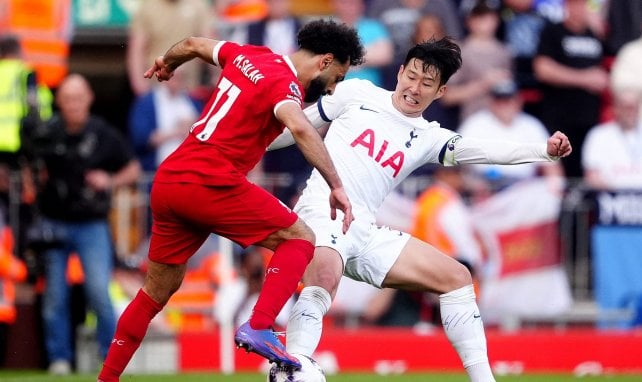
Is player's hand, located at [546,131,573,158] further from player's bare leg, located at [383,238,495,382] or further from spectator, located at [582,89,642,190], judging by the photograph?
spectator, located at [582,89,642,190]

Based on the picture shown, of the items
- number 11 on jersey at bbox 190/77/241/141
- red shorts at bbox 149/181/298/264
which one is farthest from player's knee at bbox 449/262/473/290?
number 11 on jersey at bbox 190/77/241/141

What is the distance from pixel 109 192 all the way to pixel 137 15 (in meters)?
2.71

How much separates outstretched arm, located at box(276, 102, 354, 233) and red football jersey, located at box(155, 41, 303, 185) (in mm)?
141

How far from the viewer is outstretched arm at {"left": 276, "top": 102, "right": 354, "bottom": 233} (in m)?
7.93

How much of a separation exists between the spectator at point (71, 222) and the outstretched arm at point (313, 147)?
5.66 m

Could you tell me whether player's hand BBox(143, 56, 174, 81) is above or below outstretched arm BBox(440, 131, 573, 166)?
above

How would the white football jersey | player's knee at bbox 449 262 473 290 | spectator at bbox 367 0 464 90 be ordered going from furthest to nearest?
spectator at bbox 367 0 464 90
the white football jersey
player's knee at bbox 449 262 473 290

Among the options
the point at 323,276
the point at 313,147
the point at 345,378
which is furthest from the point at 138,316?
the point at 345,378

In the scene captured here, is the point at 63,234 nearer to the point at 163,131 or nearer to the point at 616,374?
the point at 163,131

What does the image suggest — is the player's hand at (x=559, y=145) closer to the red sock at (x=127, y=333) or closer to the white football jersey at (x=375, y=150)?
the white football jersey at (x=375, y=150)

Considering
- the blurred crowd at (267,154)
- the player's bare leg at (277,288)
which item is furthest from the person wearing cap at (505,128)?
the player's bare leg at (277,288)

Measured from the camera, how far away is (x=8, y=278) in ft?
44.9

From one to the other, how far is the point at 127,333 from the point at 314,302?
1111 millimetres

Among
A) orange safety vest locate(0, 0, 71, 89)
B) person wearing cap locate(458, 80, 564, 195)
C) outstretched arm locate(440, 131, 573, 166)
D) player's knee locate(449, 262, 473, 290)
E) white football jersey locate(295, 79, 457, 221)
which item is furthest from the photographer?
orange safety vest locate(0, 0, 71, 89)
